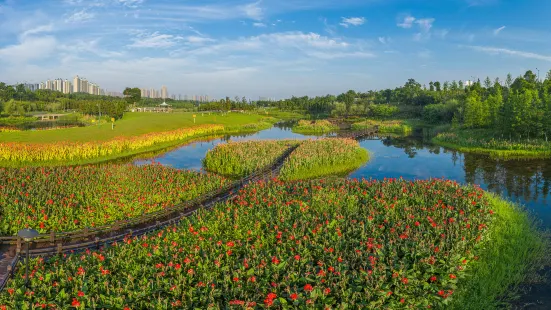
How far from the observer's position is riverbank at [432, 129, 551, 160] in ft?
121

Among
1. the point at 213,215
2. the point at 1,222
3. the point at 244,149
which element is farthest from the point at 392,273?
the point at 244,149

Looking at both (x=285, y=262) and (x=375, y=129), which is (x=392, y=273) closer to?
(x=285, y=262)

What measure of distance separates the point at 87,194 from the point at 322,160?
1928 cm

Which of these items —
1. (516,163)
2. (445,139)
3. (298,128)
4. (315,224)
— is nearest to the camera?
(315,224)

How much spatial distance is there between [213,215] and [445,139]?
146ft

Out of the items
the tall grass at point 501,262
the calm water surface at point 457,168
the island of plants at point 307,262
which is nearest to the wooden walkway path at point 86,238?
the island of plants at point 307,262

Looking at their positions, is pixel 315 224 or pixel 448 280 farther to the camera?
pixel 315 224

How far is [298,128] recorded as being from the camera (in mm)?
77812

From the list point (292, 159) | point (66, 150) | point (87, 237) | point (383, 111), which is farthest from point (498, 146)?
point (383, 111)

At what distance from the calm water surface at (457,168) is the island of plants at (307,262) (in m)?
7.43

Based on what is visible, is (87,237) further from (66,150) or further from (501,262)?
(66,150)

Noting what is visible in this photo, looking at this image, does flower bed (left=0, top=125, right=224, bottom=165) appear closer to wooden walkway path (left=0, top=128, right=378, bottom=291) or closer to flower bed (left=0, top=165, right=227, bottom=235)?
flower bed (left=0, top=165, right=227, bottom=235)

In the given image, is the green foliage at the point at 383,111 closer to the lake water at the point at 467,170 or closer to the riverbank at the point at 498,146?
the riverbank at the point at 498,146

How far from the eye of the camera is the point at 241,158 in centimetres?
3044
